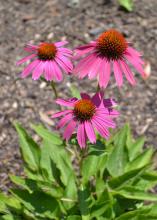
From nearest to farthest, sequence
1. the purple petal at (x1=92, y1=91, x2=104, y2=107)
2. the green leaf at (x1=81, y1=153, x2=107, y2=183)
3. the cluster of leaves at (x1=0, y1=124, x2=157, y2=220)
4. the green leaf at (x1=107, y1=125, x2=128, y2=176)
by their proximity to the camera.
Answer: the purple petal at (x1=92, y1=91, x2=104, y2=107) < the cluster of leaves at (x1=0, y1=124, x2=157, y2=220) < the green leaf at (x1=81, y1=153, x2=107, y2=183) < the green leaf at (x1=107, y1=125, x2=128, y2=176)

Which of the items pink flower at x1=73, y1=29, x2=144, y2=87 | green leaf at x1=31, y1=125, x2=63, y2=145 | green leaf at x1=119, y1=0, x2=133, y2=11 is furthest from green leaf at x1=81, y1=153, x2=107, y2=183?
green leaf at x1=119, y1=0, x2=133, y2=11

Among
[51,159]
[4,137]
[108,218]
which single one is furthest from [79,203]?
[4,137]

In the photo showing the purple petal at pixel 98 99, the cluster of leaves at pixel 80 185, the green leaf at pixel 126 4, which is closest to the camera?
the purple petal at pixel 98 99

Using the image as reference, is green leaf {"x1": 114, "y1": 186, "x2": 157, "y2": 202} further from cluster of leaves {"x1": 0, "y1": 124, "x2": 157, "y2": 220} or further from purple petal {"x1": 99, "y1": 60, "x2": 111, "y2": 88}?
purple petal {"x1": 99, "y1": 60, "x2": 111, "y2": 88}

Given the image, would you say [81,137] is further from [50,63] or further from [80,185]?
[80,185]

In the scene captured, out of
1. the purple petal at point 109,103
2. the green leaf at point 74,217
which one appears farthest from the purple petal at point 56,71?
the green leaf at point 74,217

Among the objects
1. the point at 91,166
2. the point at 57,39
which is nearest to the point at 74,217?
the point at 91,166

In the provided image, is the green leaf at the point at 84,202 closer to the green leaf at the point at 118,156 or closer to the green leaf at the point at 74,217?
the green leaf at the point at 74,217
